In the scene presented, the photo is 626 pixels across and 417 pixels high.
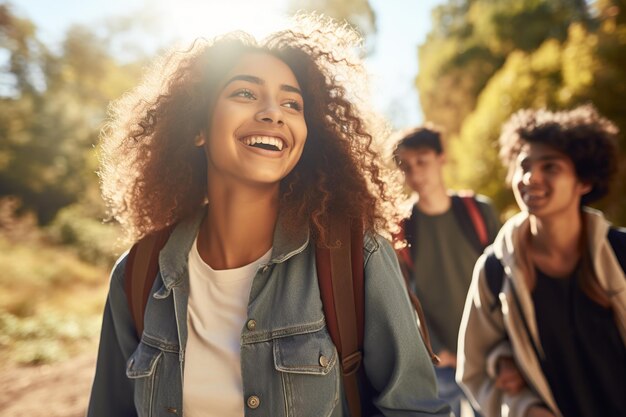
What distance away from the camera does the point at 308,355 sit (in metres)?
1.50

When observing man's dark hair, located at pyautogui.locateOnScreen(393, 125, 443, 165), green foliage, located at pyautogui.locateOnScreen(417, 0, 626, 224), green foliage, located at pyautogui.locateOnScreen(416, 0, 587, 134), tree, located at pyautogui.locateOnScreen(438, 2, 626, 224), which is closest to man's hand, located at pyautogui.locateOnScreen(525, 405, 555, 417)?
green foliage, located at pyautogui.locateOnScreen(417, 0, 626, 224)

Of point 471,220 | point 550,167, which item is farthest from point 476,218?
point 550,167

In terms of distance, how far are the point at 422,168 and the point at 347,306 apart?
8.82 ft

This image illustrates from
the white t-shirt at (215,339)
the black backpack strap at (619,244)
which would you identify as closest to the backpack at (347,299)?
the white t-shirt at (215,339)

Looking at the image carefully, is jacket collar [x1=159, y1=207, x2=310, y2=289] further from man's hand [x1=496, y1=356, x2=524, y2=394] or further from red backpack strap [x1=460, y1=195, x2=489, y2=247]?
red backpack strap [x1=460, y1=195, x2=489, y2=247]

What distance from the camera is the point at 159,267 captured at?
5.93 feet

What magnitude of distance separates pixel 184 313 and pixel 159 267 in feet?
0.78

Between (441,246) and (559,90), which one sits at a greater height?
(559,90)

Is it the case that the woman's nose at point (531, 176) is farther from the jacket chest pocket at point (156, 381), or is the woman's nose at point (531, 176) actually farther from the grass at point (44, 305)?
the grass at point (44, 305)

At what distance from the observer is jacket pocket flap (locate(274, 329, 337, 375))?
1.49 meters

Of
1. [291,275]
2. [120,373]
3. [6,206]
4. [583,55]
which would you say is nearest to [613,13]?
[583,55]

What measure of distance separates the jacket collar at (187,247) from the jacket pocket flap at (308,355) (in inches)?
11.5

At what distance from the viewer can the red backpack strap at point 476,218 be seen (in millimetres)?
3703

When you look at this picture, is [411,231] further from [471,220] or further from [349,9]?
[349,9]
